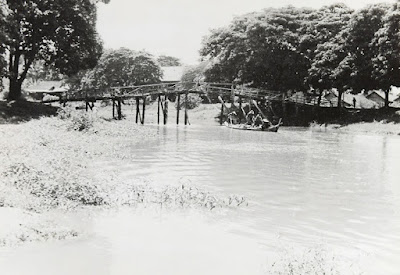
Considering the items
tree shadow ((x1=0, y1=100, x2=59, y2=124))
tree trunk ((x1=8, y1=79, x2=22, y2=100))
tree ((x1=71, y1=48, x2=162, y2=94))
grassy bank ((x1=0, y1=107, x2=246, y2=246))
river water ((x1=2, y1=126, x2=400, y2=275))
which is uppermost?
tree ((x1=71, y1=48, x2=162, y2=94))

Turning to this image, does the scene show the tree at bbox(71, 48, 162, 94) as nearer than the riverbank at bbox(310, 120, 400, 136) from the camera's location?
No

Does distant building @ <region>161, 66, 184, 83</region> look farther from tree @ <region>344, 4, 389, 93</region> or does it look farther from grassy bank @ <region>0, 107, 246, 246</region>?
grassy bank @ <region>0, 107, 246, 246</region>

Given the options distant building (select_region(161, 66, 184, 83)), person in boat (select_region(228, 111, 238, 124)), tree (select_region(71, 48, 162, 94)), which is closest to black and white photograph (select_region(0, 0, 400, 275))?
person in boat (select_region(228, 111, 238, 124))

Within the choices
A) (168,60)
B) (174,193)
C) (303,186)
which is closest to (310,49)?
(303,186)

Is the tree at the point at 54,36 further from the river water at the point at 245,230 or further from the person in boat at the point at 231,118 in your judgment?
the river water at the point at 245,230

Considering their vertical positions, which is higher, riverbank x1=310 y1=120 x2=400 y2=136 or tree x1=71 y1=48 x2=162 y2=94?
tree x1=71 y1=48 x2=162 y2=94

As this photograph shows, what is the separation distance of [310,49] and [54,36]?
26361 mm

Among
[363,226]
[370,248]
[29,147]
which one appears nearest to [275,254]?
[370,248]

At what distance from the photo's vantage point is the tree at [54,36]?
122 ft

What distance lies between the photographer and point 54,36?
3928cm

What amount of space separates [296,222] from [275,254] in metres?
2.29

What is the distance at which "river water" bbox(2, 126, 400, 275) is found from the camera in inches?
294

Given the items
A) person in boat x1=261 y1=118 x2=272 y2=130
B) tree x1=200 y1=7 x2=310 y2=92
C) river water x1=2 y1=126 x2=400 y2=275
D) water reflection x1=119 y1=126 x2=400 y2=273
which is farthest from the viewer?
tree x1=200 y1=7 x2=310 y2=92

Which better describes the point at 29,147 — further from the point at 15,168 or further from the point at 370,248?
the point at 370,248
